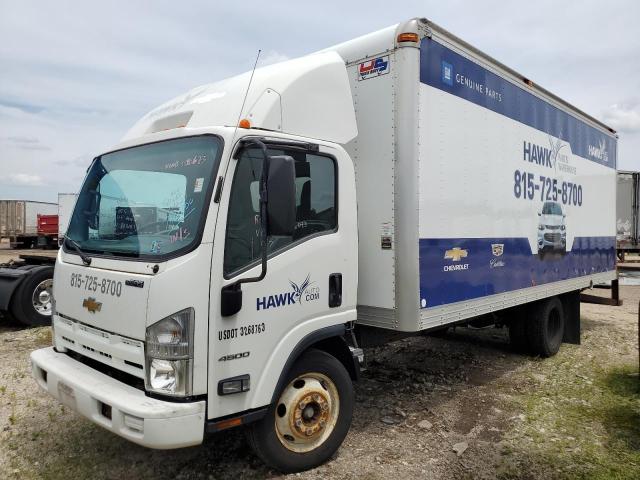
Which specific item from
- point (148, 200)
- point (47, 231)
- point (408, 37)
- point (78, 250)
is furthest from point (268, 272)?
point (47, 231)

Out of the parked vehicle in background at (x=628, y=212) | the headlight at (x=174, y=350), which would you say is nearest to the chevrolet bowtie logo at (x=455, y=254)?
the headlight at (x=174, y=350)

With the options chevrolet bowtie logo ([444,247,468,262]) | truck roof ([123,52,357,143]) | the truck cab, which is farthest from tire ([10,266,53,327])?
chevrolet bowtie logo ([444,247,468,262])

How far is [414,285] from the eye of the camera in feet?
13.2

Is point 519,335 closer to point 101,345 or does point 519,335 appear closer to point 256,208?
point 256,208

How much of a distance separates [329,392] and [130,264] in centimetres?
172

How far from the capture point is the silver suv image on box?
6.06m

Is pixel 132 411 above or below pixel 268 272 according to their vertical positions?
below

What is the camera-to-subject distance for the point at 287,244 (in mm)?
3400

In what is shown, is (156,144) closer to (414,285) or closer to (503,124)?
(414,285)

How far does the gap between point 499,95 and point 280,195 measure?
333 centimetres

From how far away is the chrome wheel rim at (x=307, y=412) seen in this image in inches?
137

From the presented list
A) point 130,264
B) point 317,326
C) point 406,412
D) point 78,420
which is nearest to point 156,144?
point 130,264

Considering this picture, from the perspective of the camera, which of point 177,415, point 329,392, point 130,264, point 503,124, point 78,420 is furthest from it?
point 503,124

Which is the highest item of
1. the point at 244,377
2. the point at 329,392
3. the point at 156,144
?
the point at 156,144
